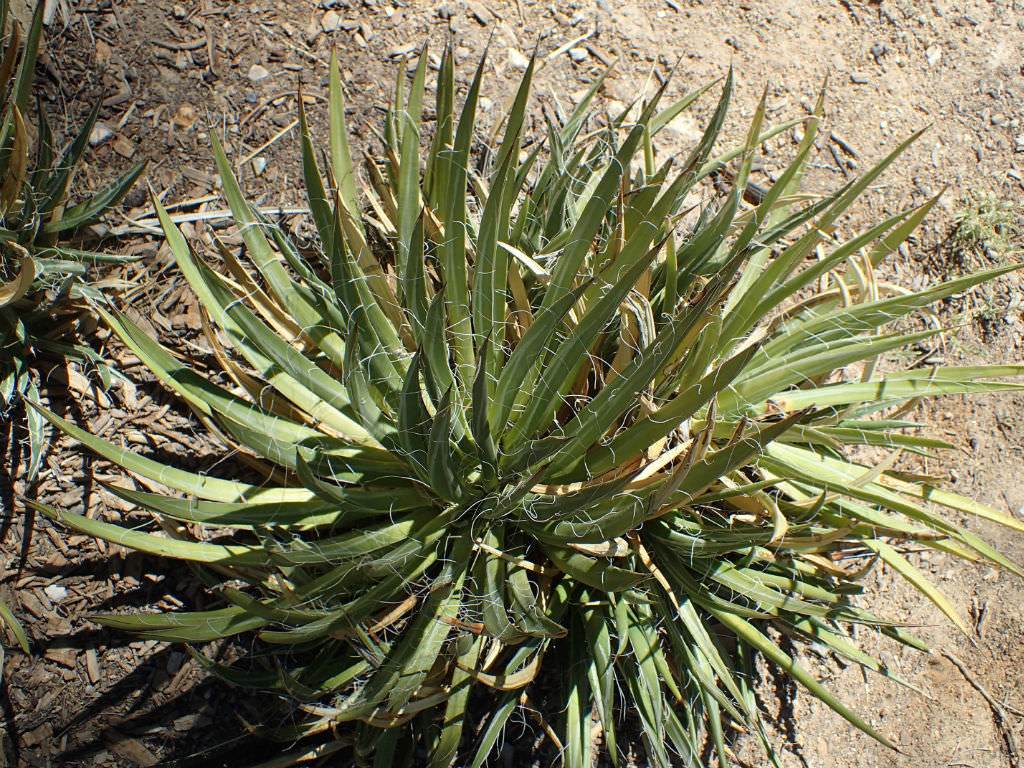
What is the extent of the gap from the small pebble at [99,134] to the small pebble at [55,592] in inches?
52.1

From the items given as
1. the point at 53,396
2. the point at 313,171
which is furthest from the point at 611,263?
the point at 53,396

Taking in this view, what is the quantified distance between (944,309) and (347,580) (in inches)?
92.5

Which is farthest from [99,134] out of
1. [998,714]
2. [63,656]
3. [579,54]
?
[998,714]

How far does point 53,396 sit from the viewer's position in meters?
1.90

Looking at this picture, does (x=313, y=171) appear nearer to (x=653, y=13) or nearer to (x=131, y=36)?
(x=131, y=36)

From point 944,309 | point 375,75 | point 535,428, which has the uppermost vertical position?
point 944,309

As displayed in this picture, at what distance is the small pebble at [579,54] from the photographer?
2658mm

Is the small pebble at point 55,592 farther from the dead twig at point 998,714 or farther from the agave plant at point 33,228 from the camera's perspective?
the dead twig at point 998,714

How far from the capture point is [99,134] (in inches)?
84.1

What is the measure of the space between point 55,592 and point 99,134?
1.37 metres

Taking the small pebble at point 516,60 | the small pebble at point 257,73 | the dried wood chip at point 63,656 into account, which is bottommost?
the dried wood chip at point 63,656

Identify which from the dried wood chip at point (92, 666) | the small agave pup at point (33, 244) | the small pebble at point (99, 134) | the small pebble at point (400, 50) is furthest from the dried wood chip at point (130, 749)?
the small pebble at point (400, 50)

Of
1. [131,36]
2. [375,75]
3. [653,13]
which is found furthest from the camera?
[653,13]

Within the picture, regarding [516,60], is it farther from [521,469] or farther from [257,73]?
[521,469]
